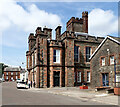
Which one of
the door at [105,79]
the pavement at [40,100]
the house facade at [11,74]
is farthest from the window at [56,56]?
the house facade at [11,74]

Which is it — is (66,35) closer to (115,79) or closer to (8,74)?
(115,79)

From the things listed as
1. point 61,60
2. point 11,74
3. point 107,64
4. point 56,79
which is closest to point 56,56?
point 61,60

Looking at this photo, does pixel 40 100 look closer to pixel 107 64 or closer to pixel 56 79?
pixel 107 64

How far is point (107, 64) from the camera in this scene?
2309cm

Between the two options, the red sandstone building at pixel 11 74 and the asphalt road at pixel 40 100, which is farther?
the red sandstone building at pixel 11 74

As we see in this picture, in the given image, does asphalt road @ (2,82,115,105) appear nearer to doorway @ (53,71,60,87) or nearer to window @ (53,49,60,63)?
doorway @ (53,71,60,87)

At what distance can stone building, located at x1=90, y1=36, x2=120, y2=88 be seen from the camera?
70.8 ft

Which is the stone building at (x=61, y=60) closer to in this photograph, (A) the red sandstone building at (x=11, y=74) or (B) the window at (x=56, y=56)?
(B) the window at (x=56, y=56)

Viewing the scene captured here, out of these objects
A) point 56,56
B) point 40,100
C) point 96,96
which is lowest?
point 96,96

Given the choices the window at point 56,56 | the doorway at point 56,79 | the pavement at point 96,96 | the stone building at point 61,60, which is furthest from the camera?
the window at point 56,56

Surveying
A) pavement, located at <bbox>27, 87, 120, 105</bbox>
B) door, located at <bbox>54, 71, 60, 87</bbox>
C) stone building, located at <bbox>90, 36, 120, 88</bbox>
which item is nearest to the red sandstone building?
door, located at <bbox>54, 71, 60, 87</bbox>

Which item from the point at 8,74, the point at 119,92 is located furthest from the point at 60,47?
the point at 8,74

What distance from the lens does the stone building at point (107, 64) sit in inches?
850

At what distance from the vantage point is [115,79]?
69.6 feet
